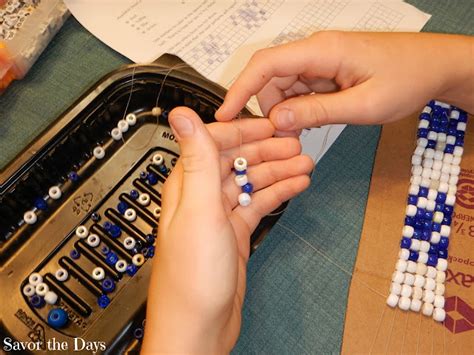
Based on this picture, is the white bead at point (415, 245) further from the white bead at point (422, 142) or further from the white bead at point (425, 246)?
the white bead at point (422, 142)

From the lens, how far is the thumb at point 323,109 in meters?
0.59

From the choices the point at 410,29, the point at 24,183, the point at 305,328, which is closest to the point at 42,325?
the point at 24,183

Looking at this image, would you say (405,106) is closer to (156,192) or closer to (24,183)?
(156,192)

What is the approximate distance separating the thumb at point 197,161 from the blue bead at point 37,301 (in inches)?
10.3

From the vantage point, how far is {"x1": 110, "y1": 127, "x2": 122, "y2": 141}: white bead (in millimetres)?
692

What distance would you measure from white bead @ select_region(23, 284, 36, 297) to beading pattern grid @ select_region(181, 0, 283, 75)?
441 mm

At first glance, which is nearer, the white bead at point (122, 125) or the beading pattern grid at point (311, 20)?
the white bead at point (122, 125)

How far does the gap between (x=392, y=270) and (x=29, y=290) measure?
51cm

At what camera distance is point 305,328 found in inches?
23.4

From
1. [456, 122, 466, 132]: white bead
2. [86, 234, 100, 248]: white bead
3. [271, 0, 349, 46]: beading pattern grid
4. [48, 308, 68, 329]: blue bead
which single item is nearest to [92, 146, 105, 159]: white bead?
[86, 234, 100, 248]: white bead

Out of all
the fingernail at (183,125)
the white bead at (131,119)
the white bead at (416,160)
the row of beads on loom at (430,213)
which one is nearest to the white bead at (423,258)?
the row of beads on loom at (430,213)

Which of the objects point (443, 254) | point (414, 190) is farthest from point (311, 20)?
point (443, 254)

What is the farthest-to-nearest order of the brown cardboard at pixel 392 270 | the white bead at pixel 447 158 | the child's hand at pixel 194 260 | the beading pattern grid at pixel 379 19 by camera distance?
the beading pattern grid at pixel 379 19 < the white bead at pixel 447 158 < the brown cardboard at pixel 392 270 < the child's hand at pixel 194 260

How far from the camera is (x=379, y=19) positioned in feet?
2.70
